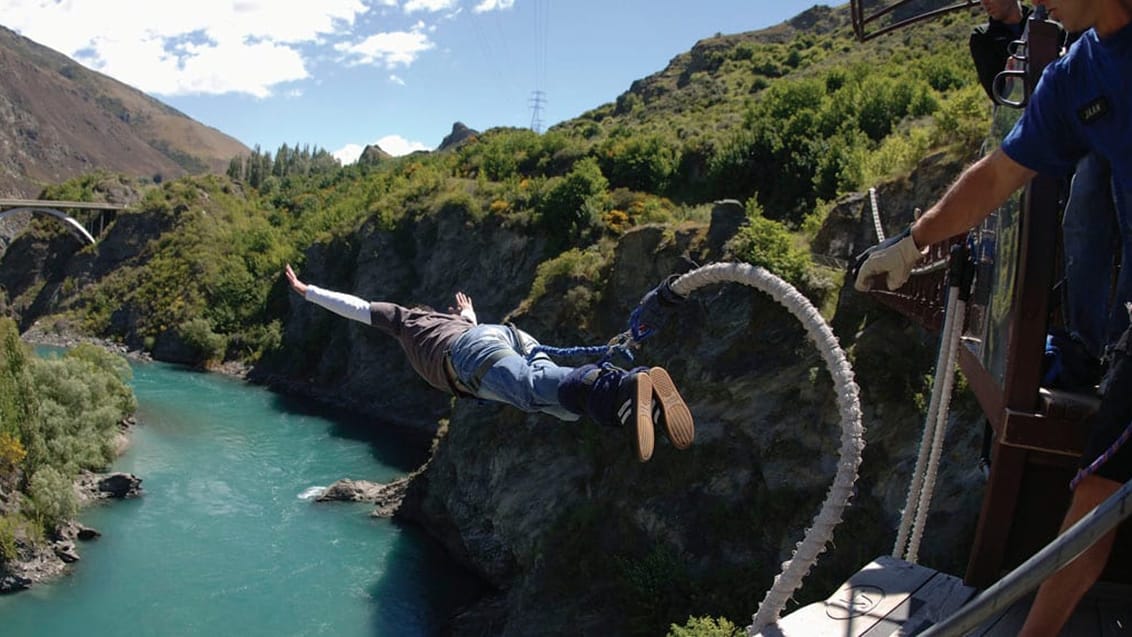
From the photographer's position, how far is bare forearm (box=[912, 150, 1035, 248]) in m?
2.81

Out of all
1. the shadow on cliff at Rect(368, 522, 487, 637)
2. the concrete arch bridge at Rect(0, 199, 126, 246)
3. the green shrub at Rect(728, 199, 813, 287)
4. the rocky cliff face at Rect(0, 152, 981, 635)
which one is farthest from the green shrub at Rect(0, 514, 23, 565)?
the concrete arch bridge at Rect(0, 199, 126, 246)

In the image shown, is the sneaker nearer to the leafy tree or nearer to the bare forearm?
the bare forearm

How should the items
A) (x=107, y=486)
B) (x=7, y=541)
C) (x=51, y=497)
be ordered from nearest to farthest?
1. (x=7, y=541)
2. (x=51, y=497)
3. (x=107, y=486)

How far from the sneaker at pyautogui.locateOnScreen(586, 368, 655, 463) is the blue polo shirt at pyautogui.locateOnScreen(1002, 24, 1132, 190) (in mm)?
2082

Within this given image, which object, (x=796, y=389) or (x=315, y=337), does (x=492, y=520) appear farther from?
(x=315, y=337)

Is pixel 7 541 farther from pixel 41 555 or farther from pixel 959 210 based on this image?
pixel 959 210

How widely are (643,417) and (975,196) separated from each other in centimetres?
194

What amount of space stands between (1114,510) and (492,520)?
74.6 feet

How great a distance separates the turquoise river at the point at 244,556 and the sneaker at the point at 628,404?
19.0m

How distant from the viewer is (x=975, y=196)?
2898 mm

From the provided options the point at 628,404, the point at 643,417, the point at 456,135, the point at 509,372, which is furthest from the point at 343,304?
the point at 456,135

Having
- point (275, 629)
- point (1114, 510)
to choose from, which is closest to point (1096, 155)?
point (1114, 510)

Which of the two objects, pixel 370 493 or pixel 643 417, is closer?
pixel 643 417

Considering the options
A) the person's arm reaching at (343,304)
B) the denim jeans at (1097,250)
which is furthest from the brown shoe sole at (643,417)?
the person's arm reaching at (343,304)
